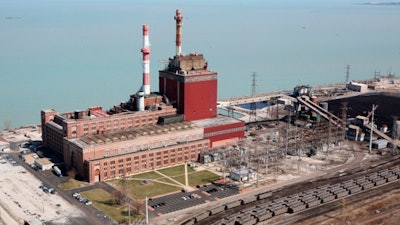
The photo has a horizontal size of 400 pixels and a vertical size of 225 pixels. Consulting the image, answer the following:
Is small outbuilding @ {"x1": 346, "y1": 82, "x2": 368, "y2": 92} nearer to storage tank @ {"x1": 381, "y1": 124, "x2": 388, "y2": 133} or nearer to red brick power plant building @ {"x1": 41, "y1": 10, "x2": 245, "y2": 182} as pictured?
storage tank @ {"x1": 381, "y1": 124, "x2": 388, "y2": 133}

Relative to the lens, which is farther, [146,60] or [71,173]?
[146,60]

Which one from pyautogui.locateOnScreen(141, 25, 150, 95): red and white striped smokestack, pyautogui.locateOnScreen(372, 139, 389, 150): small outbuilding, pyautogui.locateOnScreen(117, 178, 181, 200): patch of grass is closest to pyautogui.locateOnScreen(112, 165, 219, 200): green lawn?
pyautogui.locateOnScreen(117, 178, 181, 200): patch of grass

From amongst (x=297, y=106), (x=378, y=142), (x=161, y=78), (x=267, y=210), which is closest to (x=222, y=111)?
(x=297, y=106)

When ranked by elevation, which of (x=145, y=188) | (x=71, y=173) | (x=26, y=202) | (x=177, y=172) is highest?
(x=71, y=173)

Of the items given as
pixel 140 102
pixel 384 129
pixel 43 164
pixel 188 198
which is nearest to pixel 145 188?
pixel 188 198

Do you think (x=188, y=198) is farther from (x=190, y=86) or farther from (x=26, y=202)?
(x=190, y=86)

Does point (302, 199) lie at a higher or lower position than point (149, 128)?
lower
